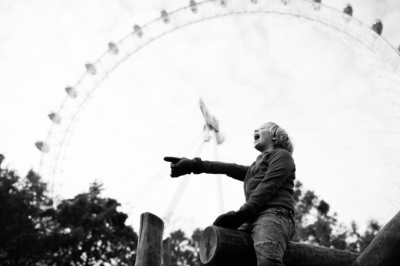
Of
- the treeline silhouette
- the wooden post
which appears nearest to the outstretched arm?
the wooden post

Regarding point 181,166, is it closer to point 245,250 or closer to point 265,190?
point 265,190

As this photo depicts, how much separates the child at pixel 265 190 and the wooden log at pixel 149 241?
39 cm

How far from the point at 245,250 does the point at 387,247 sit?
2.59 ft

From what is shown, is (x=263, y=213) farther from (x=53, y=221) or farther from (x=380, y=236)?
(x=53, y=221)

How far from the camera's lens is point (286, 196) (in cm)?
263

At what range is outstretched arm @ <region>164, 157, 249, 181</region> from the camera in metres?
2.92

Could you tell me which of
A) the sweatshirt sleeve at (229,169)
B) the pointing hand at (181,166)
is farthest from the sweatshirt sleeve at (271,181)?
the pointing hand at (181,166)

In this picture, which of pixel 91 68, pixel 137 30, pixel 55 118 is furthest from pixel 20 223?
pixel 137 30

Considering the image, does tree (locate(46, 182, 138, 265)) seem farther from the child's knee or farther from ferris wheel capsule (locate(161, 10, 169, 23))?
the child's knee

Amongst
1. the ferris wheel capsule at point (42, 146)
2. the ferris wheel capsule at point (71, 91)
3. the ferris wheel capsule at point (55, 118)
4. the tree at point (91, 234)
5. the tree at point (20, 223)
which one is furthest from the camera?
the ferris wheel capsule at point (71, 91)

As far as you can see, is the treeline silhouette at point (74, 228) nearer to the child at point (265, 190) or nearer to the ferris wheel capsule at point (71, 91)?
the ferris wheel capsule at point (71, 91)

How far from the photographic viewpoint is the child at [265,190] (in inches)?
90.4

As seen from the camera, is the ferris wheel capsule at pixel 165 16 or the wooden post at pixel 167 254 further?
the ferris wheel capsule at pixel 165 16

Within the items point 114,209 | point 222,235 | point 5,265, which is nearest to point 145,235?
point 222,235
